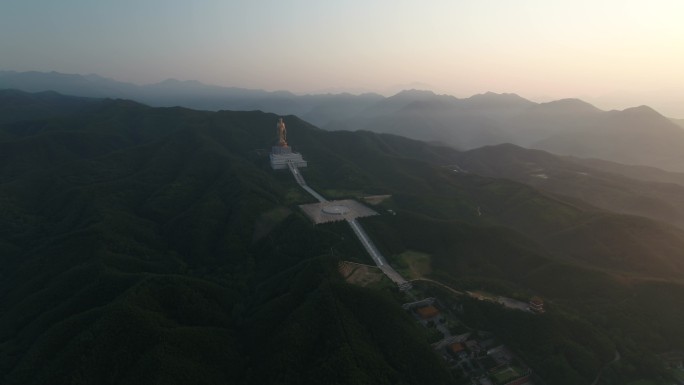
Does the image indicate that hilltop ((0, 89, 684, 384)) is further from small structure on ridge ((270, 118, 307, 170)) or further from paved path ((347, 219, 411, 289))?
small structure on ridge ((270, 118, 307, 170))

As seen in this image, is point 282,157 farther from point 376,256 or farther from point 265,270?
A: point 376,256

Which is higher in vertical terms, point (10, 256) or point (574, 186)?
point (574, 186)

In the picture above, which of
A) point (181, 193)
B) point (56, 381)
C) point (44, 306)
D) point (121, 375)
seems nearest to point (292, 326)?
point (121, 375)

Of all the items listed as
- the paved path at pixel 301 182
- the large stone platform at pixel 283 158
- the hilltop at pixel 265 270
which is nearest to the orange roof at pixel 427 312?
the hilltop at pixel 265 270

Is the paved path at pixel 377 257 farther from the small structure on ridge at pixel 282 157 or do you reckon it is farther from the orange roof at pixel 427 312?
the small structure on ridge at pixel 282 157

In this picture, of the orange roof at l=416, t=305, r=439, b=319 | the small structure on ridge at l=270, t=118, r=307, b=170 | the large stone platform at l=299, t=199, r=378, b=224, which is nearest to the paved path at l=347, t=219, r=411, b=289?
the large stone platform at l=299, t=199, r=378, b=224

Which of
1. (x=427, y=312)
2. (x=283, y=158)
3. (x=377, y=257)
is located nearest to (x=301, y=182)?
(x=283, y=158)

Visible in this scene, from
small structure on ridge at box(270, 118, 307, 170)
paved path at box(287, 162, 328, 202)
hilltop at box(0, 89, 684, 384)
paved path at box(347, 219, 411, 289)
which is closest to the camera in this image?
hilltop at box(0, 89, 684, 384)

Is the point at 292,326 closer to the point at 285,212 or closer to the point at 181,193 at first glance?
the point at 285,212
